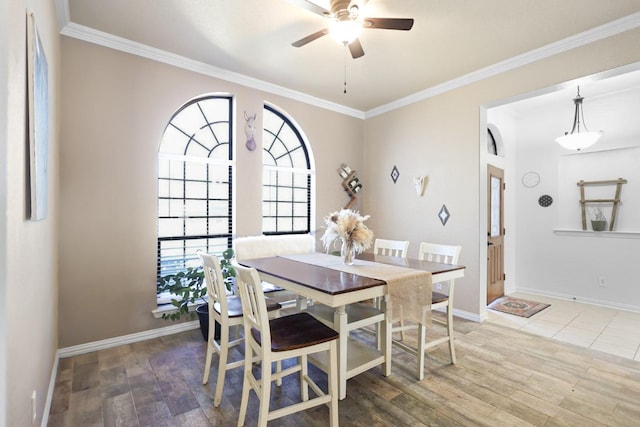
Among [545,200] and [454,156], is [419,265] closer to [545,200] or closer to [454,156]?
[454,156]

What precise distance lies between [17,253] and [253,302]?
1022mm

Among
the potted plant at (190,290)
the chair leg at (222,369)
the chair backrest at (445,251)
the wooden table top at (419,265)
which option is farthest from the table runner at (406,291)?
the potted plant at (190,290)

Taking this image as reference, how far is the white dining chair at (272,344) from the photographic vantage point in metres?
1.61

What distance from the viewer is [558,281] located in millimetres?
4660

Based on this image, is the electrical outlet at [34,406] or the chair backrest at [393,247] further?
the chair backrest at [393,247]

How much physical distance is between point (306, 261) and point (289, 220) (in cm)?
166

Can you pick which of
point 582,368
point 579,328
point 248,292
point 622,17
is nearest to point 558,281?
point 579,328

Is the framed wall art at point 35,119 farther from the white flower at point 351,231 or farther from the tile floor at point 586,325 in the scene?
the tile floor at point 586,325

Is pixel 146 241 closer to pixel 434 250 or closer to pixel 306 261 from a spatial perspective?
pixel 306 261

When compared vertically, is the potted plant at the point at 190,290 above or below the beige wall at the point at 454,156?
below

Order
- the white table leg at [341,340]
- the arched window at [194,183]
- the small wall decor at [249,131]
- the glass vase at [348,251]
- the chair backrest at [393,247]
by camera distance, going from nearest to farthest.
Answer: the white table leg at [341,340]
the glass vase at [348,251]
the chair backrest at [393,247]
the arched window at [194,183]
the small wall decor at [249,131]

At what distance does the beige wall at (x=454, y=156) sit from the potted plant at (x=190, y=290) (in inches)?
99.0

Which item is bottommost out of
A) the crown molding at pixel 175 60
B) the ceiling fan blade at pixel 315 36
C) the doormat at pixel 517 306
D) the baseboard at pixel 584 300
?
the doormat at pixel 517 306

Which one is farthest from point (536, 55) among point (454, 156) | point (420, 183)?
point (420, 183)
